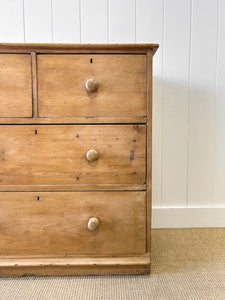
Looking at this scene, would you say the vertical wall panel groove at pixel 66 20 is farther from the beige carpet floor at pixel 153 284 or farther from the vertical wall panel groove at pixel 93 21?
the beige carpet floor at pixel 153 284

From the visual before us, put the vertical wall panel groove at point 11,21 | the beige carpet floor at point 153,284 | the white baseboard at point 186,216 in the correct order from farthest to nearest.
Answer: the white baseboard at point 186,216 < the vertical wall panel groove at point 11,21 < the beige carpet floor at point 153,284

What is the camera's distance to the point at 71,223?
96cm

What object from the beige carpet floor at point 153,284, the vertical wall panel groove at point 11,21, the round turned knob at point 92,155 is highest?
the vertical wall panel groove at point 11,21

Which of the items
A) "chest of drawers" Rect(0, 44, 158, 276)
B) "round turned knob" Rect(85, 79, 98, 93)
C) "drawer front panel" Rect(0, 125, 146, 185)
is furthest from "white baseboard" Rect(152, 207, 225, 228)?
"round turned knob" Rect(85, 79, 98, 93)

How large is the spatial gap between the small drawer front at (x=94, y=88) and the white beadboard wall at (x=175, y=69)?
1.59 ft

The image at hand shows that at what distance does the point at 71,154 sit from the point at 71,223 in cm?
27

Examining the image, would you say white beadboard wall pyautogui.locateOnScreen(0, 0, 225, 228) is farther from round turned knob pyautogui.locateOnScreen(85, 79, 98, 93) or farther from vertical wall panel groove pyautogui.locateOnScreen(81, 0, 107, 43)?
round turned knob pyautogui.locateOnScreen(85, 79, 98, 93)

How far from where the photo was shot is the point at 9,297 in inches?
33.9

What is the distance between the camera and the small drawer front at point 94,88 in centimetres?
91

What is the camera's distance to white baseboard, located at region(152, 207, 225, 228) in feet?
4.67

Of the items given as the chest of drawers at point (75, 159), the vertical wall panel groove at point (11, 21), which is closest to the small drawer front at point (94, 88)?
the chest of drawers at point (75, 159)

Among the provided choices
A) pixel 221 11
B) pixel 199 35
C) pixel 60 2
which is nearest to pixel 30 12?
pixel 60 2

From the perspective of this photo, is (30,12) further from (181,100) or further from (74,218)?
(74,218)

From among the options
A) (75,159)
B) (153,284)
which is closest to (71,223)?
(75,159)
